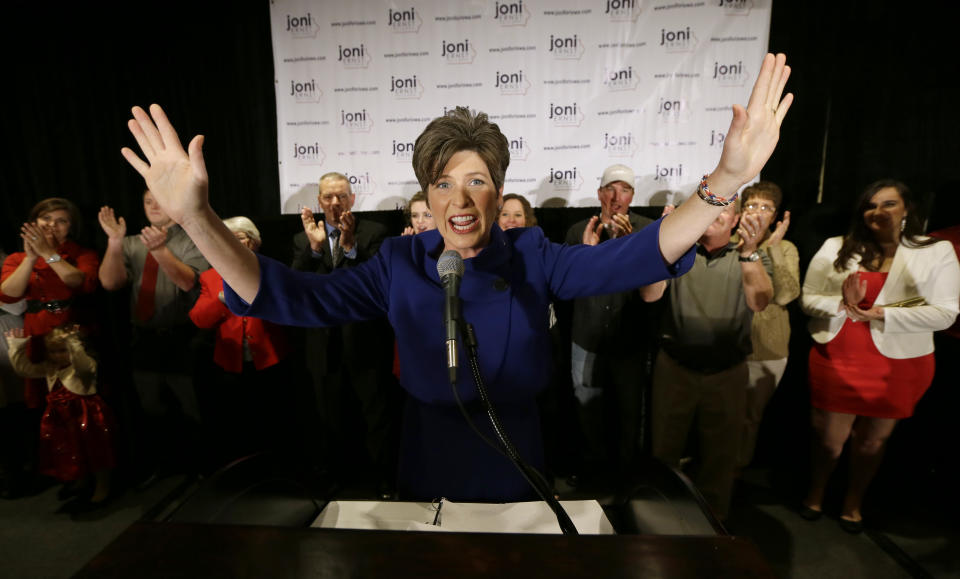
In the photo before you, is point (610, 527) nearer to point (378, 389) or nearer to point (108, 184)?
point (378, 389)

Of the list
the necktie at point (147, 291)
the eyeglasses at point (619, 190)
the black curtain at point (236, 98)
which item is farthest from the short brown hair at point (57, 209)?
the eyeglasses at point (619, 190)

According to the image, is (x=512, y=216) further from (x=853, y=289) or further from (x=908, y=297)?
(x=908, y=297)

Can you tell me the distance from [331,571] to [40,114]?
4.56 metres

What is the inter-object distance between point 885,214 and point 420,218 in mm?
2503

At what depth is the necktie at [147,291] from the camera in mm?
2863

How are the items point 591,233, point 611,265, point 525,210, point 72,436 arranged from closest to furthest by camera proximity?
point 611,265
point 591,233
point 72,436
point 525,210

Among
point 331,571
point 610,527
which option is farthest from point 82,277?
point 610,527

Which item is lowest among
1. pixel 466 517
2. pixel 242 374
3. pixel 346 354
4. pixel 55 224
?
pixel 242 374

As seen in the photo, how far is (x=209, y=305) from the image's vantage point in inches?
106

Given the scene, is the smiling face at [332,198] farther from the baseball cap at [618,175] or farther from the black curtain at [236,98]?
the baseball cap at [618,175]

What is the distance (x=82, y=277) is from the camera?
2.84m

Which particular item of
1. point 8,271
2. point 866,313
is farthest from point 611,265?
point 8,271

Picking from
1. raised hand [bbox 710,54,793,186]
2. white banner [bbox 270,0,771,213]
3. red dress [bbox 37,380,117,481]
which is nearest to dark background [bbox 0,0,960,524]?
white banner [bbox 270,0,771,213]

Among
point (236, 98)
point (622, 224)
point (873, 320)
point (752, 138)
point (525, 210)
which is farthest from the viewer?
point (236, 98)
